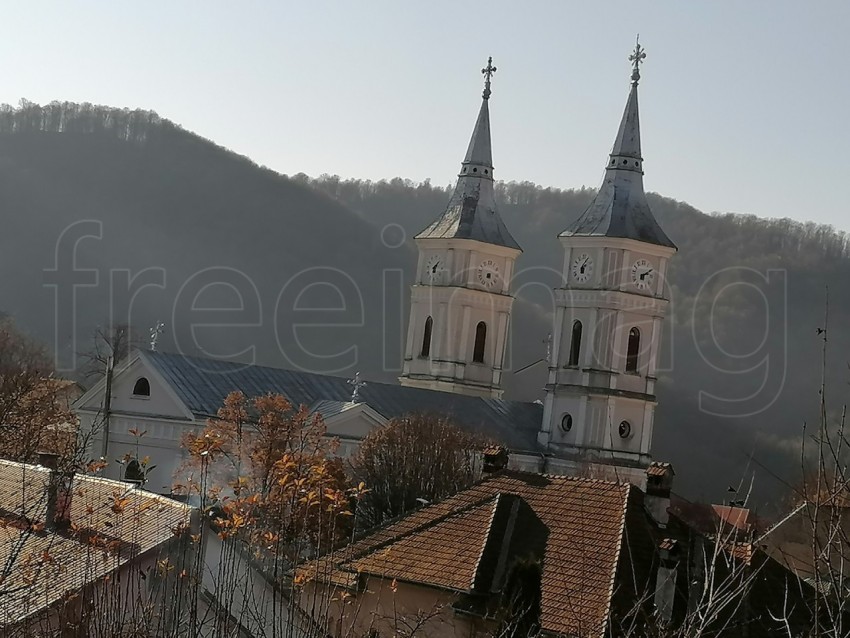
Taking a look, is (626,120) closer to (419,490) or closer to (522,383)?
(419,490)

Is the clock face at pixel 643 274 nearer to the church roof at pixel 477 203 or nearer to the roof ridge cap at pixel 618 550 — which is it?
the church roof at pixel 477 203

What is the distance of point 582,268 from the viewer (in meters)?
54.3

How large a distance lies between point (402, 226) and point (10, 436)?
87523 mm

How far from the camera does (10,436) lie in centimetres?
2992

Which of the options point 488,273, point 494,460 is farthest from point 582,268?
point 494,460

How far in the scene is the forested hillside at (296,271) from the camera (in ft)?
A: 274

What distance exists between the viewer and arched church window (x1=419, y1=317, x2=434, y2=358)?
190 ft

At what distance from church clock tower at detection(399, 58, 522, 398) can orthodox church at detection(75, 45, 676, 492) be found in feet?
0.16

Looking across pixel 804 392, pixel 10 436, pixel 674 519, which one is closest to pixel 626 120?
pixel 804 392

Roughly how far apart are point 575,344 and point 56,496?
131 feet

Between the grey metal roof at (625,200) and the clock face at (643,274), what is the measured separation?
0.76 m

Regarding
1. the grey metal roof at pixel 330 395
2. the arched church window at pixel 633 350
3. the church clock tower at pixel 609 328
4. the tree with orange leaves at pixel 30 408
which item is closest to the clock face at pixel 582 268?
the church clock tower at pixel 609 328

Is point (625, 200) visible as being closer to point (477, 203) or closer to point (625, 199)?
point (625, 199)

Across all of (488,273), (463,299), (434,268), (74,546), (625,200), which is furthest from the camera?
(434,268)
